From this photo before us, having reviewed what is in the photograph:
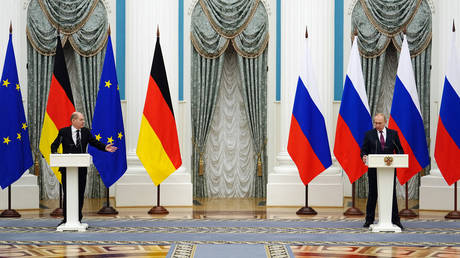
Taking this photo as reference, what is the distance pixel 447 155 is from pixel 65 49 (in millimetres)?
6917

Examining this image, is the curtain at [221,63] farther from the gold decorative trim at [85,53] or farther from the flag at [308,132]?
the flag at [308,132]

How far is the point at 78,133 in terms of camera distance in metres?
8.49

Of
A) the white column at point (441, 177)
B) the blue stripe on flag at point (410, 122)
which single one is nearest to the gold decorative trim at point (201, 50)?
the white column at point (441, 177)

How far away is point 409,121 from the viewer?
9742 millimetres

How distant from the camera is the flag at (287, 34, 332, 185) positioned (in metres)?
10.3

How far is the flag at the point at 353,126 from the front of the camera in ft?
32.7

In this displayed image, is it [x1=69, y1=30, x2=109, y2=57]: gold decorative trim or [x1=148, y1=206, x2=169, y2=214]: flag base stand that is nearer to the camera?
[x1=148, y1=206, x2=169, y2=214]: flag base stand

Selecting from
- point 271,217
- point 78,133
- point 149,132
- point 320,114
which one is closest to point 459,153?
point 320,114

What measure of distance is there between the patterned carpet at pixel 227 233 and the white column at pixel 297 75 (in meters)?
2.00

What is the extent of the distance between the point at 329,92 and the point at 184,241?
5161 mm

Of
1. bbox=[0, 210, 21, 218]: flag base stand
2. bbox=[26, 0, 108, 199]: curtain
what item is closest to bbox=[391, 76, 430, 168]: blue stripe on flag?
bbox=[0, 210, 21, 218]: flag base stand

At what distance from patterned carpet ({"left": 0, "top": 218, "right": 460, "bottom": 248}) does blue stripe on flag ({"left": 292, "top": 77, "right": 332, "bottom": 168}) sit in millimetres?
1281

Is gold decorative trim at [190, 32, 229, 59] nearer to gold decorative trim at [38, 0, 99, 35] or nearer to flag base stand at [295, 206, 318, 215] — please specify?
gold decorative trim at [38, 0, 99, 35]

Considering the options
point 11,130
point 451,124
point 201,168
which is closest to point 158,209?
point 11,130
